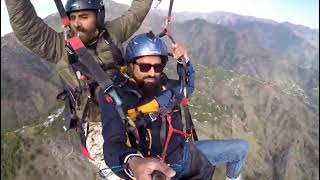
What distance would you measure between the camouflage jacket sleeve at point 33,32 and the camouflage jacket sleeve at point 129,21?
3.14ft

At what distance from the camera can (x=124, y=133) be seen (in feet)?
17.1

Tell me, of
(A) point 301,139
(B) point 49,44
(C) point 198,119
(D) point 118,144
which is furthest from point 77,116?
(A) point 301,139

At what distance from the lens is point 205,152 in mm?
6785

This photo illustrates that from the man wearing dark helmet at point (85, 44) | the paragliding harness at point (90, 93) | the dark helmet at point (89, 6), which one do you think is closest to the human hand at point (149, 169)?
the paragliding harness at point (90, 93)

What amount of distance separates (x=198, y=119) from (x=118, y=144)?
77197 millimetres

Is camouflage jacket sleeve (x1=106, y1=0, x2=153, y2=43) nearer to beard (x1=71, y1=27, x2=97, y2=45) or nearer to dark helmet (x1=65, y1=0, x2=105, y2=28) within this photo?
dark helmet (x1=65, y1=0, x2=105, y2=28)

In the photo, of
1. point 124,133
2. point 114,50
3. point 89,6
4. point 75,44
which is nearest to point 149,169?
point 124,133

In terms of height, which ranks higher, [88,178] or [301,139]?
[88,178]

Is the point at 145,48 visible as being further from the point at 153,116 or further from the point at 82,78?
the point at 82,78

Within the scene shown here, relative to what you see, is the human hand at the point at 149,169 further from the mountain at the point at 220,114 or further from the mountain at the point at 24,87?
the mountain at the point at 24,87

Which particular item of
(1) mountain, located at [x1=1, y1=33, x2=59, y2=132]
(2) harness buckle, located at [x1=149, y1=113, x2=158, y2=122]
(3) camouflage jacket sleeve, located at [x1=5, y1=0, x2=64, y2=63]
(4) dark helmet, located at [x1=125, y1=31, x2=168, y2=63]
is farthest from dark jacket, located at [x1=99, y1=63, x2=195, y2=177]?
(1) mountain, located at [x1=1, y1=33, x2=59, y2=132]

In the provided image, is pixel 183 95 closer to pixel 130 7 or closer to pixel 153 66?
pixel 153 66

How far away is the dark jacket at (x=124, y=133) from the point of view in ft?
16.3

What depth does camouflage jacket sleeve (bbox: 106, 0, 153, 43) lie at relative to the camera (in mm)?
7977
